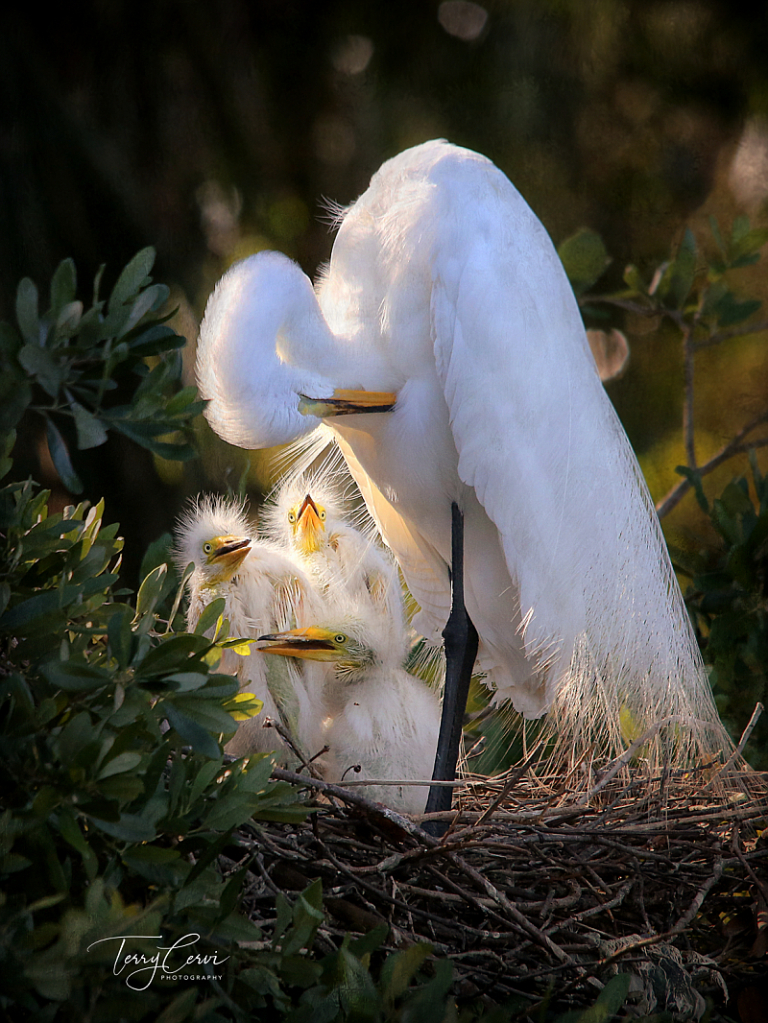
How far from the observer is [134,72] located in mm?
1897

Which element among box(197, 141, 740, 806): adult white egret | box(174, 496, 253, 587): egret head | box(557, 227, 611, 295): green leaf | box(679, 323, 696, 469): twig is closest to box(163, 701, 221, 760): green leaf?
box(197, 141, 740, 806): adult white egret

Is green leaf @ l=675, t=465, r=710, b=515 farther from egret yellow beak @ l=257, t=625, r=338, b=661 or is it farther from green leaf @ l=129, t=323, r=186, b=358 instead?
green leaf @ l=129, t=323, r=186, b=358

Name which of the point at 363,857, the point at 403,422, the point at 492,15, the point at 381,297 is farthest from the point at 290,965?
the point at 492,15

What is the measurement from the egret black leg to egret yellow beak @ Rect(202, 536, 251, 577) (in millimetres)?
320

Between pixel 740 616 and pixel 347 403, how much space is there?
0.72 meters

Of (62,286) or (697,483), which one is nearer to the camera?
(62,286)

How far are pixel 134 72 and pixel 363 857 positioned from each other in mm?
1665

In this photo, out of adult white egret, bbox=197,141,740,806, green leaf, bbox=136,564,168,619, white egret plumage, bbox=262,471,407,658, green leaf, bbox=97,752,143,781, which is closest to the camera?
green leaf, bbox=97,752,143,781

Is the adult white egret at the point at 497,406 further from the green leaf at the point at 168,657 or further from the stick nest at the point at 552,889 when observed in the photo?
the green leaf at the point at 168,657

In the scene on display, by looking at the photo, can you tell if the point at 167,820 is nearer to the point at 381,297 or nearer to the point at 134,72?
the point at 381,297

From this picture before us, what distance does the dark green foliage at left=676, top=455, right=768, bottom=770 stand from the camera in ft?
4.65

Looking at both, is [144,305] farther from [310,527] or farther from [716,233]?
[716,233]

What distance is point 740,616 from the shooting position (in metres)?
1.44

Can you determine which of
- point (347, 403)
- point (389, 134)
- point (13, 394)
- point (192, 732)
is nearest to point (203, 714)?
point (192, 732)
